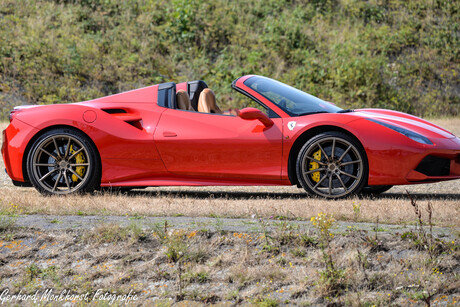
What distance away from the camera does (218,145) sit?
6.82 meters

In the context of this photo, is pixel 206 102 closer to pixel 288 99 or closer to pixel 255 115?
pixel 288 99

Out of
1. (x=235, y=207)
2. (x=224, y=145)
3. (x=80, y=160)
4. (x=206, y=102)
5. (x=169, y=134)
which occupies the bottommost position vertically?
(x=235, y=207)

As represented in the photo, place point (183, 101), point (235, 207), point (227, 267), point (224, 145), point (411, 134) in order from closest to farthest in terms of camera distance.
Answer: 1. point (227, 267)
2. point (235, 207)
3. point (411, 134)
4. point (224, 145)
5. point (183, 101)

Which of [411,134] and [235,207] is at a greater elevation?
[411,134]

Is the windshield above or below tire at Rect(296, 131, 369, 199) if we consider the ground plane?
above

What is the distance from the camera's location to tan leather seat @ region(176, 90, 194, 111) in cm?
727

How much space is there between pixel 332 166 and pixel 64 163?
299 centimetres

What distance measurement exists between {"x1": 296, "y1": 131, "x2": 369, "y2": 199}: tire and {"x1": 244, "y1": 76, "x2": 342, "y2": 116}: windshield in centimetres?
48

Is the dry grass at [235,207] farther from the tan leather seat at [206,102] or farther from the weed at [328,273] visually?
the tan leather seat at [206,102]

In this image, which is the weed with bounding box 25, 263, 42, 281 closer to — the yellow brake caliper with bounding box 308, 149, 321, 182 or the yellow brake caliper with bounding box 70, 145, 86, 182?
the yellow brake caliper with bounding box 70, 145, 86, 182

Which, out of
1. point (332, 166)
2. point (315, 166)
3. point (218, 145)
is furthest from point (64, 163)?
point (332, 166)

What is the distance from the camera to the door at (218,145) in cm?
674

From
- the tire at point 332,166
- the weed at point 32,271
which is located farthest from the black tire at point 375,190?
the weed at point 32,271

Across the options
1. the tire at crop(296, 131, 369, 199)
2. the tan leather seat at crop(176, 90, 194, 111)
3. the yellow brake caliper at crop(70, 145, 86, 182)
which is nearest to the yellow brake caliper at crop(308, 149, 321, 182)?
→ the tire at crop(296, 131, 369, 199)
